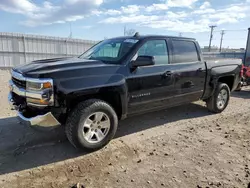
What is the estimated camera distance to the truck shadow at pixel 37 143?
3.38 meters

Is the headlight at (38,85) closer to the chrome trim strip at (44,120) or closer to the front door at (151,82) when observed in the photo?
the chrome trim strip at (44,120)

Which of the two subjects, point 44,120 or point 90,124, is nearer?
point 44,120

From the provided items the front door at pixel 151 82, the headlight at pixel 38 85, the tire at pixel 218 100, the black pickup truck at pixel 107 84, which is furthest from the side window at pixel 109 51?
the tire at pixel 218 100

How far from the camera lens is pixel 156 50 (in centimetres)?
450

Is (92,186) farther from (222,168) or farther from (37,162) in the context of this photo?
(222,168)

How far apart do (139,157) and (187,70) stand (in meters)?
2.38

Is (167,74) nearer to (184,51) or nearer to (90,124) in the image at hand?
(184,51)

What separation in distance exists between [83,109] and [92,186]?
116 cm

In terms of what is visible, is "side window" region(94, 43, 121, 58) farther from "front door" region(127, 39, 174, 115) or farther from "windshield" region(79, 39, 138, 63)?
"front door" region(127, 39, 174, 115)

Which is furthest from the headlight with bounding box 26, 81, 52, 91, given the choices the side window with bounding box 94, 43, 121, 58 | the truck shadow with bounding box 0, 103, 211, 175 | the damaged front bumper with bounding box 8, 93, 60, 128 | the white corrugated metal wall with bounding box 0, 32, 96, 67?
the white corrugated metal wall with bounding box 0, 32, 96, 67

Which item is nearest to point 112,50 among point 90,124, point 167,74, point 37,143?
point 167,74

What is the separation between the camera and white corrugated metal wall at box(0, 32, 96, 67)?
14469 mm

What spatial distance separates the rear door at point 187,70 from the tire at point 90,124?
5.92 feet

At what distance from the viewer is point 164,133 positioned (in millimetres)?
4539
